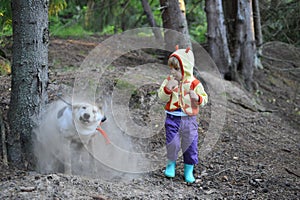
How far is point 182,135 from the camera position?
4.25 m

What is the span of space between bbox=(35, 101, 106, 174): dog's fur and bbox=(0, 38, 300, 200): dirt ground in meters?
0.30

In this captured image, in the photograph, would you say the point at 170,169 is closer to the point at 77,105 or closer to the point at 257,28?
the point at 77,105

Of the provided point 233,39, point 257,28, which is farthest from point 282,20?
point 233,39

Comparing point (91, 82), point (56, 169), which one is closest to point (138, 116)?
point (91, 82)

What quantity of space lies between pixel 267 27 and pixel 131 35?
→ 3.96 metres

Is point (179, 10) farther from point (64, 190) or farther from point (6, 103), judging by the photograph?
point (64, 190)

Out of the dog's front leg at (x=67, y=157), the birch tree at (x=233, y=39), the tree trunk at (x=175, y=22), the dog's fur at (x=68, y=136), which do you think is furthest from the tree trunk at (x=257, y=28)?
the dog's front leg at (x=67, y=157)

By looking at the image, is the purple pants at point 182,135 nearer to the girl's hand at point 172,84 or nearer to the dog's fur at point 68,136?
the girl's hand at point 172,84

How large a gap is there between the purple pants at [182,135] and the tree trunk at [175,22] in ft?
10.1

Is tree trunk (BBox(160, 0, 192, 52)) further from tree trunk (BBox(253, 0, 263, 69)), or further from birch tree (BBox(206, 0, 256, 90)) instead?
tree trunk (BBox(253, 0, 263, 69))

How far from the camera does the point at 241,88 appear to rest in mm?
8305

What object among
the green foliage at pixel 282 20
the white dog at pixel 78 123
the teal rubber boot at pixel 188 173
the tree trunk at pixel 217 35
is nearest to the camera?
the white dog at pixel 78 123

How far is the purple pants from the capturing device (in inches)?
165

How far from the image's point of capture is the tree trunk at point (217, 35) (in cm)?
791
